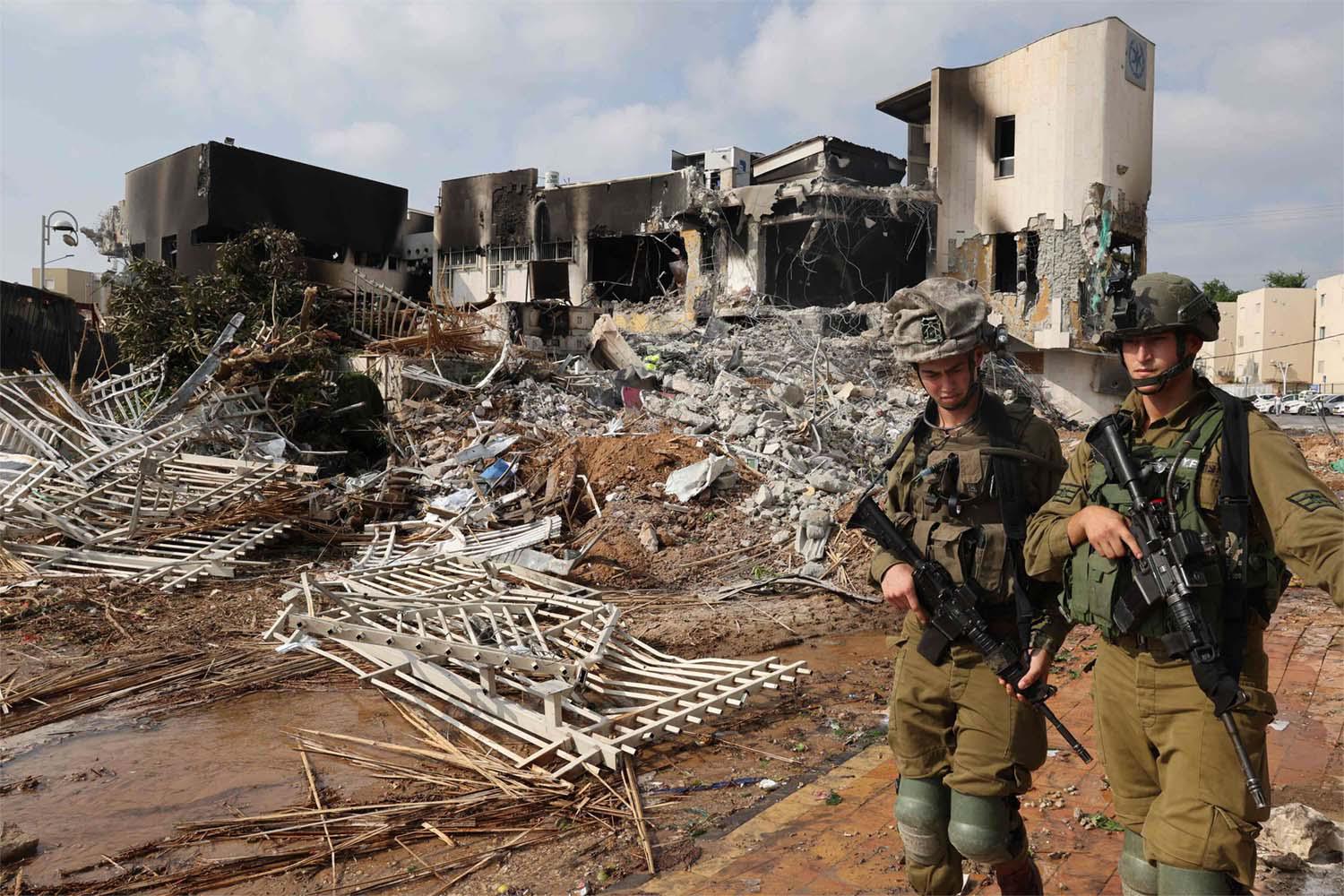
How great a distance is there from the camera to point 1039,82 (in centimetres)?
1888

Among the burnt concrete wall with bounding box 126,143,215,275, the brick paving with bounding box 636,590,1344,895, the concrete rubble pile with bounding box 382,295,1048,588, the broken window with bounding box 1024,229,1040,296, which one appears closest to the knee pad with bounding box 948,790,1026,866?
the brick paving with bounding box 636,590,1344,895

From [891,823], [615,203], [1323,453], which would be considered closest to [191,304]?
[615,203]

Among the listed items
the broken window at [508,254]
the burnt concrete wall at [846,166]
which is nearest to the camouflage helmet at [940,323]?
the burnt concrete wall at [846,166]

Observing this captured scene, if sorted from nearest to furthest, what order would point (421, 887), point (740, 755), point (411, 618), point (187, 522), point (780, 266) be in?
point (421, 887) < point (740, 755) < point (411, 618) < point (187, 522) < point (780, 266)

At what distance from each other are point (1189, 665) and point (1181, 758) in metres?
0.19

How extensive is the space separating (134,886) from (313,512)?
5799mm

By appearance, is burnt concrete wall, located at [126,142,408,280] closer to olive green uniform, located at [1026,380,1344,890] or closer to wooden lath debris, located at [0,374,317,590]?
wooden lath debris, located at [0,374,317,590]

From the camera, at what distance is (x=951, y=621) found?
232 centimetres

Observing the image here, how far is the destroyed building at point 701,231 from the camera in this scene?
65.5 ft

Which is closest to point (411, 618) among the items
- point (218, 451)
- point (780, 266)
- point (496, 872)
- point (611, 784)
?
point (611, 784)

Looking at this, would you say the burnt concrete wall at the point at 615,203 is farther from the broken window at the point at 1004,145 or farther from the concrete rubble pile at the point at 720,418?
the broken window at the point at 1004,145

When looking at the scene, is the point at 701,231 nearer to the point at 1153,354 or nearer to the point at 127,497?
the point at 127,497

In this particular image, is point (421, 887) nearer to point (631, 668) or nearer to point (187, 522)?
point (631, 668)

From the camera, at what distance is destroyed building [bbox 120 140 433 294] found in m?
22.8
